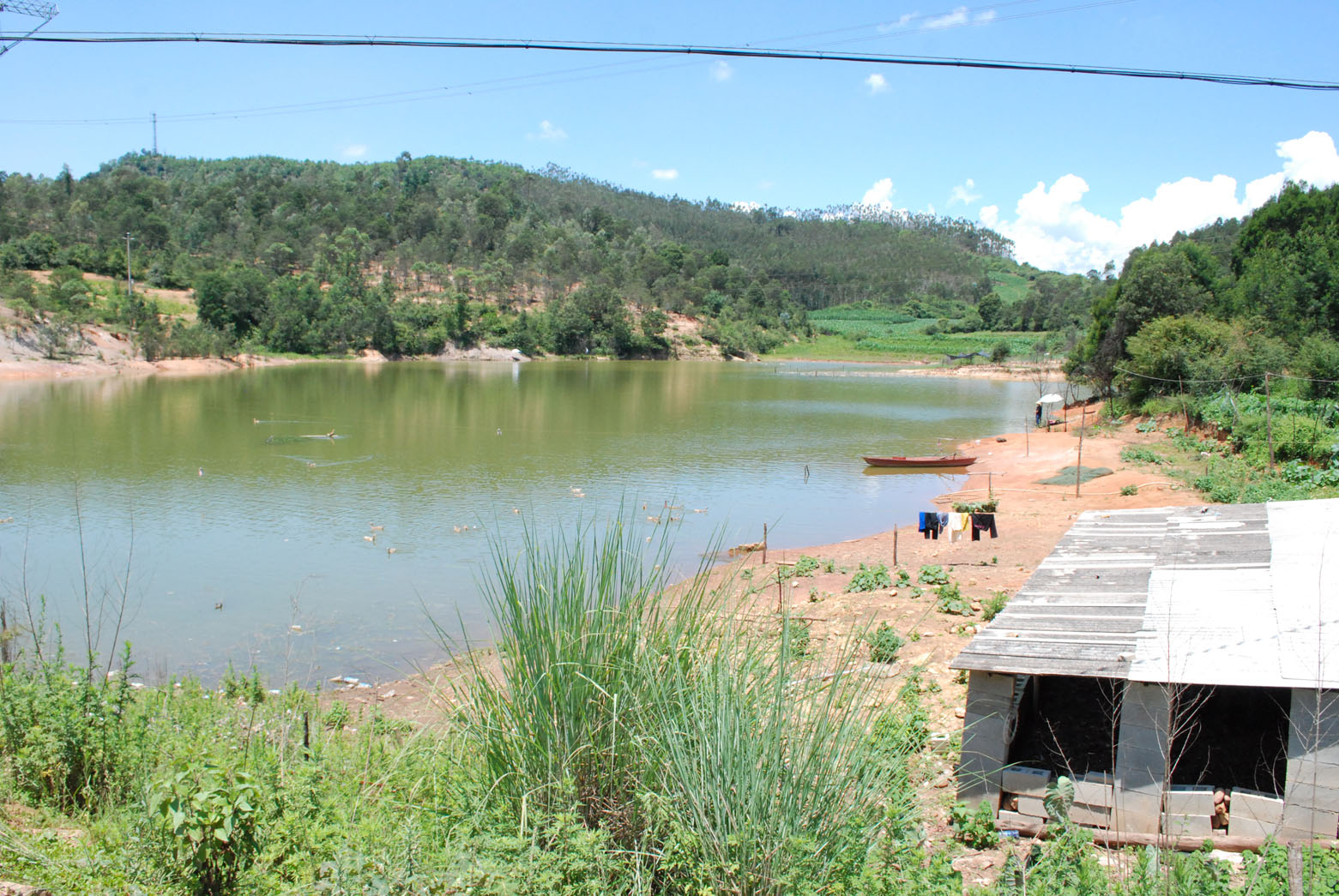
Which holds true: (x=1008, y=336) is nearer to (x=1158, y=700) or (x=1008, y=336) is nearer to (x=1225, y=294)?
(x=1225, y=294)

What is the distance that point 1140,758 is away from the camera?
16.7 ft

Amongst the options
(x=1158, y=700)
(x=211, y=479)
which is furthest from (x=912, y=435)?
(x=1158, y=700)

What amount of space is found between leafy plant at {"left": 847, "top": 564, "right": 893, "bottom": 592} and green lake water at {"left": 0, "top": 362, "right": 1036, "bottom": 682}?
2.93m

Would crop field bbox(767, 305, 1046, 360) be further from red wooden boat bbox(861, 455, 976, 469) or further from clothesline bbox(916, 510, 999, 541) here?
clothesline bbox(916, 510, 999, 541)

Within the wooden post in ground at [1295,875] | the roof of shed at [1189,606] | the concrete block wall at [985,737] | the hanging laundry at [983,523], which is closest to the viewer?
the wooden post in ground at [1295,875]

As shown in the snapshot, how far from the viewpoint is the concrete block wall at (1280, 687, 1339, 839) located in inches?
187

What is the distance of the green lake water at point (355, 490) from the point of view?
36.5 feet

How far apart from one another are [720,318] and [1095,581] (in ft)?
317

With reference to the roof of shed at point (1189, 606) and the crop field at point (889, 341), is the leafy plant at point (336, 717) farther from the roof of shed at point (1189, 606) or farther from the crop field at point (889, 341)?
the crop field at point (889, 341)

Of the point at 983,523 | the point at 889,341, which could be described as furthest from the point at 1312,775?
the point at 889,341

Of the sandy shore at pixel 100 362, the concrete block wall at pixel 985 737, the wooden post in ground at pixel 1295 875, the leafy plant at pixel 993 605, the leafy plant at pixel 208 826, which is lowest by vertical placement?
the leafy plant at pixel 993 605

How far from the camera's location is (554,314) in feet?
273

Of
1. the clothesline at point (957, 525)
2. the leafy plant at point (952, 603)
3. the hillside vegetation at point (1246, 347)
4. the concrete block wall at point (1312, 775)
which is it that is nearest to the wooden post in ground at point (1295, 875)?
the concrete block wall at point (1312, 775)

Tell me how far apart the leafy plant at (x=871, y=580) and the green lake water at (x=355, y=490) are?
2.93 meters
